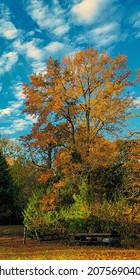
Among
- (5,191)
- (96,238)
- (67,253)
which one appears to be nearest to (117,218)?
(96,238)

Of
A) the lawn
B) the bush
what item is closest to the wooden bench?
the bush

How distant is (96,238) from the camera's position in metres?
29.3

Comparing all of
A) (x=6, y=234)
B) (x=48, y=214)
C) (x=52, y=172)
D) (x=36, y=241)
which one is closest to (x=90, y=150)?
(x=52, y=172)

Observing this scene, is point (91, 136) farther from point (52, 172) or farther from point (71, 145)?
point (52, 172)

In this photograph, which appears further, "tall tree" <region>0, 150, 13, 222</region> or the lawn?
"tall tree" <region>0, 150, 13, 222</region>

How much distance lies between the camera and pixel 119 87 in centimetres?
3259

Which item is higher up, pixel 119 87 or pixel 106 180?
pixel 119 87

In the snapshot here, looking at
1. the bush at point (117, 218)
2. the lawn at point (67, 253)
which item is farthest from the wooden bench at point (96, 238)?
the lawn at point (67, 253)

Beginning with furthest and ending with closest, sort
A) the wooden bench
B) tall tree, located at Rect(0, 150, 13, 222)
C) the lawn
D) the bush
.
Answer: tall tree, located at Rect(0, 150, 13, 222) → the bush → the wooden bench → the lawn

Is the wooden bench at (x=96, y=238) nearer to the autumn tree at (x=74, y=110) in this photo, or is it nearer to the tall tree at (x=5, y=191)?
the autumn tree at (x=74, y=110)

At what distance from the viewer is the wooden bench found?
28.4m

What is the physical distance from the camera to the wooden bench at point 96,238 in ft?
93.2

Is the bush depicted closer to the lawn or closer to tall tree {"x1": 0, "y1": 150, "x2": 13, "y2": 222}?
the lawn
